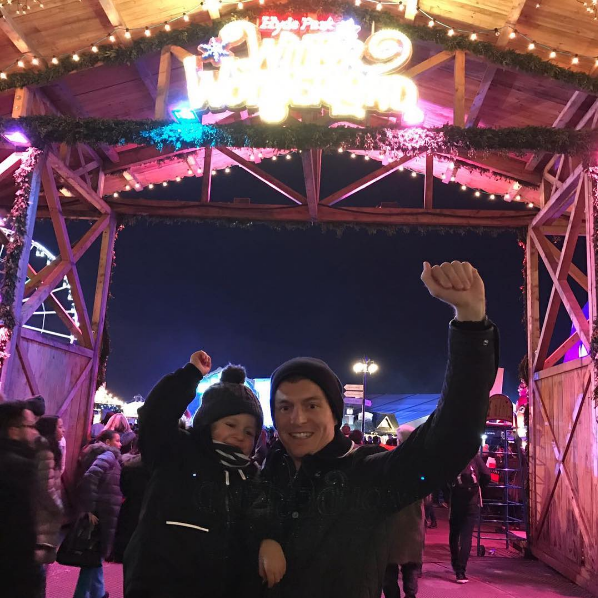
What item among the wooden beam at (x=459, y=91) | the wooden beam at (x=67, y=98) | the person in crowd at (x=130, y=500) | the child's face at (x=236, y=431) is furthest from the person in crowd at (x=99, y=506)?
the wooden beam at (x=459, y=91)

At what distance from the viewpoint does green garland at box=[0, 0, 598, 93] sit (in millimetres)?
6887

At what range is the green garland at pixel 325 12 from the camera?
271 inches

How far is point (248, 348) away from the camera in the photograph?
43156mm

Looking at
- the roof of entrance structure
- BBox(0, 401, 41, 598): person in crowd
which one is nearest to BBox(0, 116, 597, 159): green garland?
the roof of entrance structure

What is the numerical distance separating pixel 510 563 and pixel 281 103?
23.8 ft

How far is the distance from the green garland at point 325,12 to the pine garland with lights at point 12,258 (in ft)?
4.59

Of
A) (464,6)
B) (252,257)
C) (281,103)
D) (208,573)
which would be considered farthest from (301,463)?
(252,257)

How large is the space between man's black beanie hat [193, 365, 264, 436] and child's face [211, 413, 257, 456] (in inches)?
0.9

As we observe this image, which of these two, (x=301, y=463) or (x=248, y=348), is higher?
(x=248, y=348)

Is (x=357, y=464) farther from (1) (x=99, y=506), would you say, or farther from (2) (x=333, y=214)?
(2) (x=333, y=214)

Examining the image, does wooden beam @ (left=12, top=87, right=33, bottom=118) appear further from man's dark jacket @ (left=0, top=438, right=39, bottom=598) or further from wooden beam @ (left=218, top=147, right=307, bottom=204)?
man's dark jacket @ (left=0, top=438, right=39, bottom=598)

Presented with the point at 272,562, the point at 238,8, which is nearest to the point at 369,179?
the point at 238,8

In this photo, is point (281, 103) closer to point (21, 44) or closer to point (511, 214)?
point (21, 44)

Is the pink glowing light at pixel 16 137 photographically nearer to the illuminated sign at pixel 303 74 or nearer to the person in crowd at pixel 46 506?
the illuminated sign at pixel 303 74
